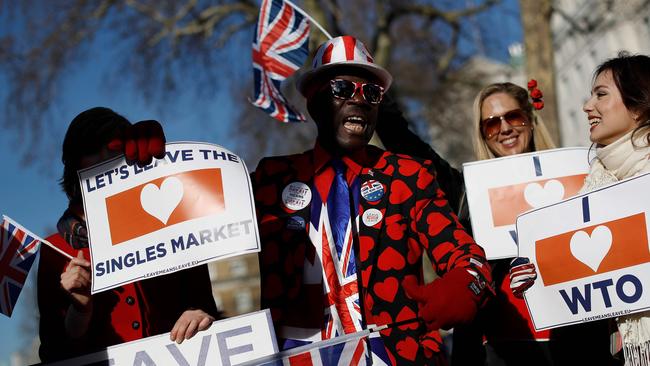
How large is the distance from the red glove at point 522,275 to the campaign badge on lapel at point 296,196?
2.88 feet

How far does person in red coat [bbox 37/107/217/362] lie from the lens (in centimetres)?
266

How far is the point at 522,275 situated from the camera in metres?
2.94

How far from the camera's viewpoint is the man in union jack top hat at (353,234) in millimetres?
2715

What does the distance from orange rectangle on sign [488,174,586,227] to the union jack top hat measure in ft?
3.05

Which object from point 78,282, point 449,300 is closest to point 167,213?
point 78,282

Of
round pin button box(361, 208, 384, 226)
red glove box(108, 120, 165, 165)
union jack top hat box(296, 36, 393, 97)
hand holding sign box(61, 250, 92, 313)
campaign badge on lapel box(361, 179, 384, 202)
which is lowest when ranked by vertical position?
hand holding sign box(61, 250, 92, 313)

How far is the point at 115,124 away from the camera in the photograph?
3020 mm

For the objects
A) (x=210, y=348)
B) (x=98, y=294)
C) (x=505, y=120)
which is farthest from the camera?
(x=505, y=120)

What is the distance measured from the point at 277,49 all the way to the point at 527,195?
8.02 ft

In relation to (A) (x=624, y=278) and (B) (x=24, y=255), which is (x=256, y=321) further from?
(A) (x=624, y=278)

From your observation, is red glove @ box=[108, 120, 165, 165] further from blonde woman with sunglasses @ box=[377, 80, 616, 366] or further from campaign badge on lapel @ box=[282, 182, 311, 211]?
blonde woman with sunglasses @ box=[377, 80, 616, 366]

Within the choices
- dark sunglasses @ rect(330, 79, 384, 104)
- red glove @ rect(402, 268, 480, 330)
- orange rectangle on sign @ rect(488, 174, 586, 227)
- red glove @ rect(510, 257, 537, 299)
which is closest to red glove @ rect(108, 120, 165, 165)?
dark sunglasses @ rect(330, 79, 384, 104)

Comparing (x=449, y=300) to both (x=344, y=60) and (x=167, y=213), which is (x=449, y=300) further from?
(x=344, y=60)

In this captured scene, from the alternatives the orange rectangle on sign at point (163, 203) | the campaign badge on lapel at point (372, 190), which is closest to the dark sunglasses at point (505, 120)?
the campaign badge on lapel at point (372, 190)
